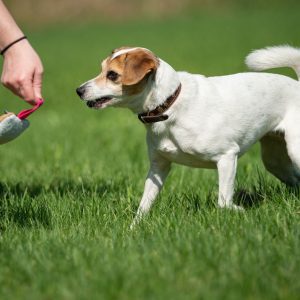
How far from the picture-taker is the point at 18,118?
13.4ft

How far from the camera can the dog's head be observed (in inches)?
181

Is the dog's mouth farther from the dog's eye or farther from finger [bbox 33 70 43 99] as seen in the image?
finger [bbox 33 70 43 99]

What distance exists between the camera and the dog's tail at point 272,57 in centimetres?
543

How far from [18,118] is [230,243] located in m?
1.60

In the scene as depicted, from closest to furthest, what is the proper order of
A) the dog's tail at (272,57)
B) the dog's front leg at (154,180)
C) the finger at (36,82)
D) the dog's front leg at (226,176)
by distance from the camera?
the finger at (36,82) < the dog's front leg at (226,176) < the dog's front leg at (154,180) < the dog's tail at (272,57)

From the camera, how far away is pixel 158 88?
465 cm

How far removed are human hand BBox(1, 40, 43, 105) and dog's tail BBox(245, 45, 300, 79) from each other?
2.13m

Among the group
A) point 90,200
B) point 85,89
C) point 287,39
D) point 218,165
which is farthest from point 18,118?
point 287,39

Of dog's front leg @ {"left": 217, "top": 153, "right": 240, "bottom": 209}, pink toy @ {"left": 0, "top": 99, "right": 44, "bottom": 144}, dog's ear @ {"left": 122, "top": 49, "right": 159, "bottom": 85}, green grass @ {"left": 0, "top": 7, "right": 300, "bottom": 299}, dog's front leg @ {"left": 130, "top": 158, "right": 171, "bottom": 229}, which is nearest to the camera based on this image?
green grass @ {"left": 0, "top": 7, "right": 300, "bottom": 299}

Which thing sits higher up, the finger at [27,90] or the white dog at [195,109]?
the finger at [27,90]

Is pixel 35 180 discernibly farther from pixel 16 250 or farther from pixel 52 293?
pixel 52 293

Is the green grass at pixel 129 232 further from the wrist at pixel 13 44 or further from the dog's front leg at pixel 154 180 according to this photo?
the wrist at pixel 13 44

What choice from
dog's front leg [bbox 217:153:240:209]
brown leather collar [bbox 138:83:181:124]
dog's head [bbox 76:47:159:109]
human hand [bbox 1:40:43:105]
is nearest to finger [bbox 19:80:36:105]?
human hand [bbox 1:40:43:105]

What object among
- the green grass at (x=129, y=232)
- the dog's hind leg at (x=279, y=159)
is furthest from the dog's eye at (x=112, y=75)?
the dog's hind leg at (x=279, y=159)
